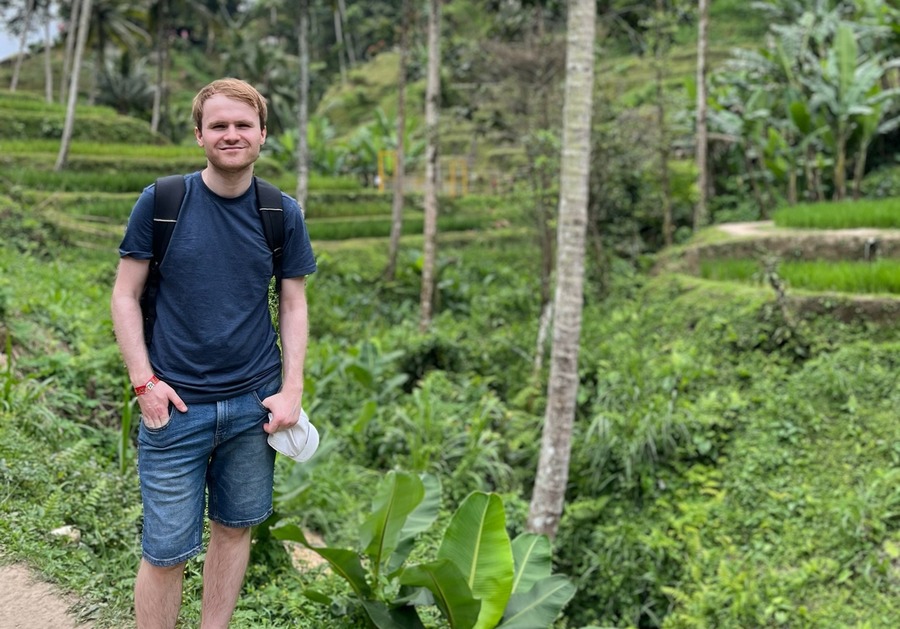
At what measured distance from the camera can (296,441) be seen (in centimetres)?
237

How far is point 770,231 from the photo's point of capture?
1039cm

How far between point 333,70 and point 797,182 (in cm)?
3139

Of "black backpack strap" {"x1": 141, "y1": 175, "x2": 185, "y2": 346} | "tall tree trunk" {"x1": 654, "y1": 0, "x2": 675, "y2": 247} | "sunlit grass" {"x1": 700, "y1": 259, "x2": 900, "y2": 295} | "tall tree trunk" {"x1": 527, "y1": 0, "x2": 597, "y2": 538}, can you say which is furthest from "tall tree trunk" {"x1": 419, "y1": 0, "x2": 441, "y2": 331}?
"black backpack strap" {"x1": 141, "y1": 175, "x2": 185, "y2": 346}

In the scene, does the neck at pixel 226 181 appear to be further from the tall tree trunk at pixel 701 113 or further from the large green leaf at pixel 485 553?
the tall tree trunk at pixel 701 113

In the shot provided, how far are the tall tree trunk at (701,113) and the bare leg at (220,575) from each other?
12.1 m

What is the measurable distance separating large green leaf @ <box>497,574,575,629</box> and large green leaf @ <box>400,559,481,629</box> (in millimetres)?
295

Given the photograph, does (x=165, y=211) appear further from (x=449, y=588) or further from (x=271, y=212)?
(x=449, y=588)

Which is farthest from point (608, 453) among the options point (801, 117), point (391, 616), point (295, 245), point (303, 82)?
point (303, 82)

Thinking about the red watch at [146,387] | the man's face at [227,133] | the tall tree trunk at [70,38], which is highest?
the tall tree trunk at [70,38]

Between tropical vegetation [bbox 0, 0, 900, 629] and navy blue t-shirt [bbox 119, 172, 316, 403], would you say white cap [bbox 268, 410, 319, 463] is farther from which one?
tropical vegetation [bbox 0, 0, 900, 629]

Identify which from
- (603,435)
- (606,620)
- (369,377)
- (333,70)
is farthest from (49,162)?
(333,70)

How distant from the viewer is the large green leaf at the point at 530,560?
3574 millimetres

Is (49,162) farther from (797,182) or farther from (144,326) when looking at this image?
(144,326)

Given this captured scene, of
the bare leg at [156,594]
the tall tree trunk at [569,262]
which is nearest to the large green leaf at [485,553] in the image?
the bare leg at [156,594]
